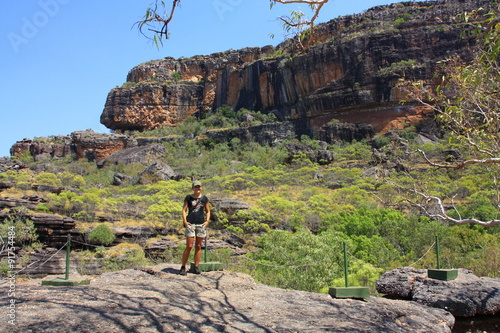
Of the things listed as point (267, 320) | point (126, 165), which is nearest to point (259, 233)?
point (267, 320)

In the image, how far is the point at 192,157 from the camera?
51.2 metres

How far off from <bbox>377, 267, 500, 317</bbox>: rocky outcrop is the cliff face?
34.5 metres

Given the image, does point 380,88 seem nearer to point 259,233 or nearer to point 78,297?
point 259,233

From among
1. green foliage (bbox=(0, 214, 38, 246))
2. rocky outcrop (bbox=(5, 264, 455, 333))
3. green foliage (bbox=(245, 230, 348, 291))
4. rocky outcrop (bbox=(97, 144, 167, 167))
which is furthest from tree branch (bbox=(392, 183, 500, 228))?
rocky outcrop (bbox=(97, 144, 167, 167))

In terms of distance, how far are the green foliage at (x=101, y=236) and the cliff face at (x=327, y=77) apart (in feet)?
88.1

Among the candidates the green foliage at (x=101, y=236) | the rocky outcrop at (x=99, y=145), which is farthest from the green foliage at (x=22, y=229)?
the rocky outcrop at (x=99, y=145)

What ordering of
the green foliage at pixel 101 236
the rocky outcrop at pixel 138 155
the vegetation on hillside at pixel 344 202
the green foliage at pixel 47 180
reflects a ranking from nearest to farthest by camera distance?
the vegetation on hillside at pixel 344 202 < the green foliage at pixel 101 236 < the green foliage at pixel 47 180 < the rocky outcrop at pixel 138 155

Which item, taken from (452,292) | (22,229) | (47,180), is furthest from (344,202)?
(47,180)

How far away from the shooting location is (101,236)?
1733cm

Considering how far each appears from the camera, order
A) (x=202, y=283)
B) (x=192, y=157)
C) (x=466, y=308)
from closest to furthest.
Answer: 1. (x=202, y=283)
2. (x=466, y=308)
3. (x=192, y=157)

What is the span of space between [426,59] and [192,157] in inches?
1184

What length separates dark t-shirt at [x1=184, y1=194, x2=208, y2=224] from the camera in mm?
5758

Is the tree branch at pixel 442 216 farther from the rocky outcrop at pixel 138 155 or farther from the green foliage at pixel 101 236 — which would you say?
the rocky outcrop at pixel 138 155

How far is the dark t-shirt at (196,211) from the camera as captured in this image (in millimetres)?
5758
